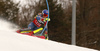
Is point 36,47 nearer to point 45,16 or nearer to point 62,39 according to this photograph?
point 45,16

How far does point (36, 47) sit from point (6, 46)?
49 centimetres

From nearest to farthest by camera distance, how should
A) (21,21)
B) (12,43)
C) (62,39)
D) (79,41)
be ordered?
(12,43)
(79,41)
(62,39)
(21,21)

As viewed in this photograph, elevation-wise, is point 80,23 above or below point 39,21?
below

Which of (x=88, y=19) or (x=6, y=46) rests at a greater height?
(x=6, y=46)

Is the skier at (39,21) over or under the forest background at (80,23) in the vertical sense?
over

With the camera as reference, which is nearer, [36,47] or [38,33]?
[36,47]

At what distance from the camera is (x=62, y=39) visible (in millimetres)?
19359

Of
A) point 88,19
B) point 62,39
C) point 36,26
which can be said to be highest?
point 36,26

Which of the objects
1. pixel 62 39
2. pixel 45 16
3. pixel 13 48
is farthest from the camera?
pixel 62 39

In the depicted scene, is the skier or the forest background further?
the forest background

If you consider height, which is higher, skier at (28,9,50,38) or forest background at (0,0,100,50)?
skier at (28,9,50,38)

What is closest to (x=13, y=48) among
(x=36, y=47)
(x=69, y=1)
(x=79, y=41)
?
(x=36, y=47)

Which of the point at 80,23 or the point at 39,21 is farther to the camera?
the point at 80,23

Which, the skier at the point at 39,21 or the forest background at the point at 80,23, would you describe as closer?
the skier at the point at 39,21
